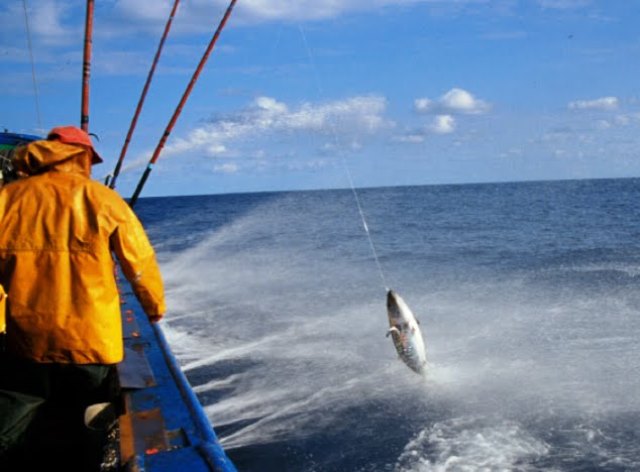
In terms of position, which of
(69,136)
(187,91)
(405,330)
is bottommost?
(405,330)

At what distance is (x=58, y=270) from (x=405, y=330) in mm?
3425

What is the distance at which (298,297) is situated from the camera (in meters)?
16.8

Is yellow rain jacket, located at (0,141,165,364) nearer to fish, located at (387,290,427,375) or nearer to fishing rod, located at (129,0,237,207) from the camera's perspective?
fish, located at (387,290,427,375)

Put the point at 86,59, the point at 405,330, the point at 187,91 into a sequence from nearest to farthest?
the point at 405,330, the point at 86,59, the point at 187,91

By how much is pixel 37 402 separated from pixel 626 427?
707cm

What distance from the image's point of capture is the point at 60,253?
3.09 meters

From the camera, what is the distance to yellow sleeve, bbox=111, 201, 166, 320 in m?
3.12

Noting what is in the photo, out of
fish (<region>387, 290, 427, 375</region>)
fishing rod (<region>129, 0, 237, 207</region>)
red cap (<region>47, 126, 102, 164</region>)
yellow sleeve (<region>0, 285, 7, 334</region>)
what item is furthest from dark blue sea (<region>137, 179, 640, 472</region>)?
red cap (<region>47, 126, 102, 164</region>)

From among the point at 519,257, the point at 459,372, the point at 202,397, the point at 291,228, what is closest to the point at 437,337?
the point at 459,372

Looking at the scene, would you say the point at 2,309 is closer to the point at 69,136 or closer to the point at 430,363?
the point at 69,136

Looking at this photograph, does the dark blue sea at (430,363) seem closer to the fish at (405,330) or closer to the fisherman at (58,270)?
the fish at (405,330)

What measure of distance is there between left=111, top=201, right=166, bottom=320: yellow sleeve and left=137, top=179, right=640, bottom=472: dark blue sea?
4.31 meters

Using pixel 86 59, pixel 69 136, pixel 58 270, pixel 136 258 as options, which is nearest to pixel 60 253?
pixel 58 270

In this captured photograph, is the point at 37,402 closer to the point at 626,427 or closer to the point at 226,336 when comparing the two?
the point at 626,427
